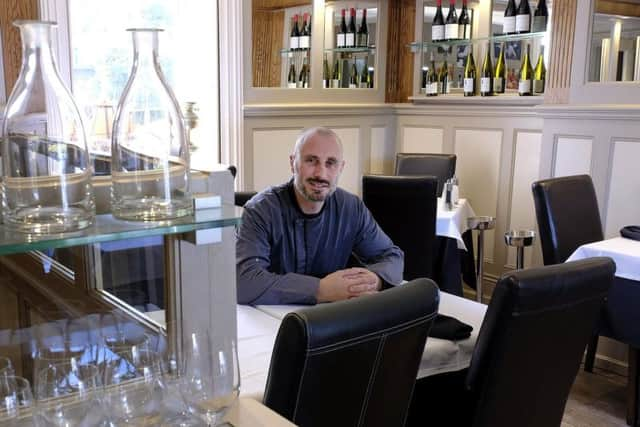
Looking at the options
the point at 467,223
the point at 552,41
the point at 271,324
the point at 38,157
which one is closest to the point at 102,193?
the point at 38,157

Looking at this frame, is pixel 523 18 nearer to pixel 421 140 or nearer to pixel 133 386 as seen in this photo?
pixel 421 140

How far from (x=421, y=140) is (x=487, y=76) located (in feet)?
2.40

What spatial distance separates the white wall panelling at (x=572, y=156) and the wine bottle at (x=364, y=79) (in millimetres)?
1866

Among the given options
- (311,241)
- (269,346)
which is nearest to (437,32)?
(311,241)

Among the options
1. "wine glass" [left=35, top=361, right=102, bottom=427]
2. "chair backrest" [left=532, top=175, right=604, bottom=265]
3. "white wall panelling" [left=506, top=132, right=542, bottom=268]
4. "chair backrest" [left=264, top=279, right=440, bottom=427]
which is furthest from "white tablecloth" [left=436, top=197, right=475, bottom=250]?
"wine glass" [left=35, top=361, right=102, bottom=427]

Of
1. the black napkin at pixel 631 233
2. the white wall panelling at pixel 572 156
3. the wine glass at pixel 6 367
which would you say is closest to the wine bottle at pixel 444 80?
the white wall panelling at pixel 572 156

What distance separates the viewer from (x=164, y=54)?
405 centimetres

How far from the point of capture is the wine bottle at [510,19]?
4.28 meters

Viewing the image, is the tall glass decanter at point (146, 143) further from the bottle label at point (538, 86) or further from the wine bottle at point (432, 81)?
the wine bottle at point (432, 81)

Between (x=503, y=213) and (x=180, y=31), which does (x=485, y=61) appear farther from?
(x=180, y=31)

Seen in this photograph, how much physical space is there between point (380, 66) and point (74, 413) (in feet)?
15.1

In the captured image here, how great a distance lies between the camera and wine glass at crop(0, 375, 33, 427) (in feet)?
2.86

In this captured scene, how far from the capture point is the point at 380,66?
5.18m

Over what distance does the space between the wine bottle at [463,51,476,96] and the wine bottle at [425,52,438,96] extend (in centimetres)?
25
